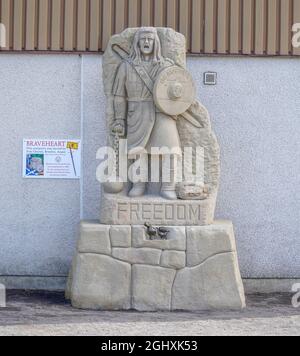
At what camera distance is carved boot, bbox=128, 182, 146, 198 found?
7.27m

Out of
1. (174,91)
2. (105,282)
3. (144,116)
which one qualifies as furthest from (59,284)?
(174,91)

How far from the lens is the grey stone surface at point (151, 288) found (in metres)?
7.00

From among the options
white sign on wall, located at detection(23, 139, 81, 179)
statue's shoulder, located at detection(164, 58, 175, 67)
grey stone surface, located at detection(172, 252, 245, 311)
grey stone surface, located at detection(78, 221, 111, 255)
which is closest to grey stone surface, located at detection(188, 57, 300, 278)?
statue's shoulder, located at detection(164, 58, 175, 67)

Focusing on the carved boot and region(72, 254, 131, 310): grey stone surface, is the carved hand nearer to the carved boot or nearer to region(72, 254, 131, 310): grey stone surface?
the carved boot

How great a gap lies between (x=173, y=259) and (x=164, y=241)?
19 centimetres

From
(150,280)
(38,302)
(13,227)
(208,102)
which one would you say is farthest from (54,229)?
(208,102)

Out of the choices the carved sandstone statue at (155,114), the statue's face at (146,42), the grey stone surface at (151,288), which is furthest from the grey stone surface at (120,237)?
the statue's face at (146,42)

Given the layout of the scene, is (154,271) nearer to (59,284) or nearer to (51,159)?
(59,284)

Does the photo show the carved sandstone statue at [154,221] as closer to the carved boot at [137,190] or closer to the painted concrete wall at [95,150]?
the carved boot at [137,190]

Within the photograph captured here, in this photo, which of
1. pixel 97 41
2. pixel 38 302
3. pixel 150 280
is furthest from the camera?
pixel 97 41

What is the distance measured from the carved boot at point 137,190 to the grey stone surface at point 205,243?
61 centimetres

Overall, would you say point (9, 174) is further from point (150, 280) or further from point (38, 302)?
point (150, 280)

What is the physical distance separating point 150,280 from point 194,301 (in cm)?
45

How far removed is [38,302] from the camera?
745 cm
